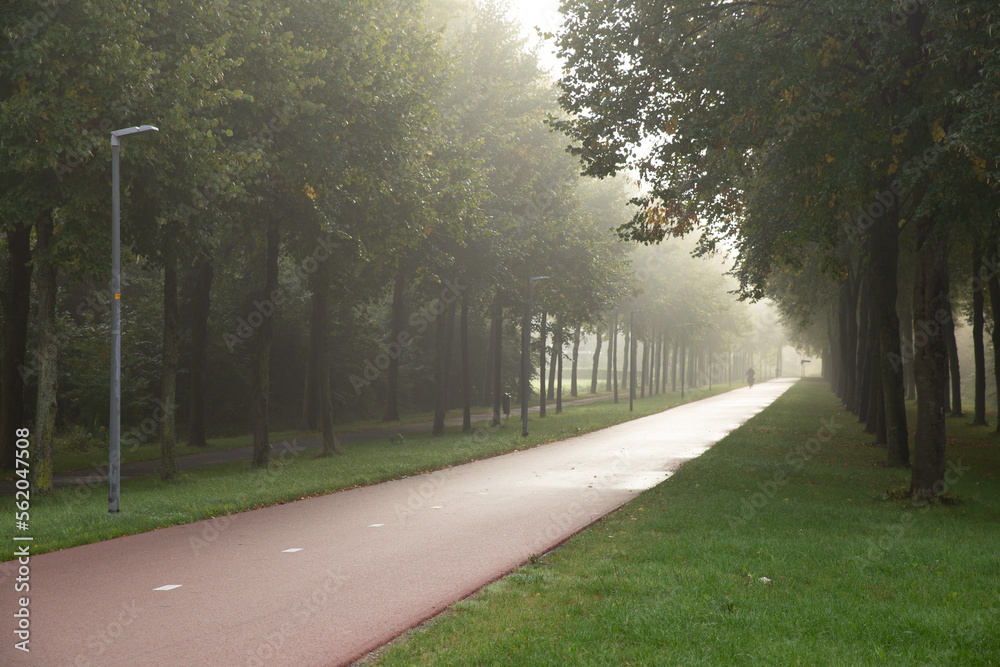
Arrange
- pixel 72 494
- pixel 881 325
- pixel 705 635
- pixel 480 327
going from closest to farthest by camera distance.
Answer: pixel 705 635, pixel 72 494, pixel 881 325, pixel 480 327

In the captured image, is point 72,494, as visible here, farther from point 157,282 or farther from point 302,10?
point 157,282

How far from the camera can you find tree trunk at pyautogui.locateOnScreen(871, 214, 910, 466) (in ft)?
53.6

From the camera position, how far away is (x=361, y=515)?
37.9ft

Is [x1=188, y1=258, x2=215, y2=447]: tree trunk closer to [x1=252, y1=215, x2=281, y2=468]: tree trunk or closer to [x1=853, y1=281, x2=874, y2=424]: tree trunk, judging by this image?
[x1=252, y1=215, x2=281, y2=468]: tree trunk

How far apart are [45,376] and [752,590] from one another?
467 inches

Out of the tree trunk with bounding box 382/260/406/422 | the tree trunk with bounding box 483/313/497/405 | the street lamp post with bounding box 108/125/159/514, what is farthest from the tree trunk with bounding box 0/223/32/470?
the tree trunk with bounding box 483/313/497/405

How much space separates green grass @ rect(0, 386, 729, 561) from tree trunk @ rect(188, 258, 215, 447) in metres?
4.15

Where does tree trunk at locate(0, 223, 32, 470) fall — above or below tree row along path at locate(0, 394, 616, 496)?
above

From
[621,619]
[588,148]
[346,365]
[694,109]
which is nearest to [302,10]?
[588,148]

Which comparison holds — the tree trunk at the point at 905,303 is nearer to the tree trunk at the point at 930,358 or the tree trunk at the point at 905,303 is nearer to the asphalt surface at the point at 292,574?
the tree trunk at the point at 930,358

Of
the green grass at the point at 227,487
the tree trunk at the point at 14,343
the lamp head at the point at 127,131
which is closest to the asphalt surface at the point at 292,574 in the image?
the green grass at the point at 227,487

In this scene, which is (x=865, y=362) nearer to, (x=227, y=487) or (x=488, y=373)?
(x=227, y=487)

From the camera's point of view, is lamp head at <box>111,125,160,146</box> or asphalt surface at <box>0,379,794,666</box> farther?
lamp head at <box>111,125,160,146</box>

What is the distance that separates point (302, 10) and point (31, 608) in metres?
13.7
